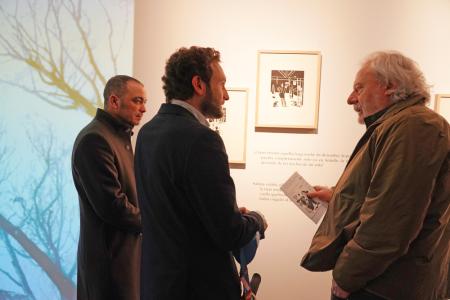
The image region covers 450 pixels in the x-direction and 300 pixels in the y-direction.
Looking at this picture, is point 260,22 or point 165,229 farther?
point 260,22

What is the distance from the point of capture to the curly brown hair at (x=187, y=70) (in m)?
1.45

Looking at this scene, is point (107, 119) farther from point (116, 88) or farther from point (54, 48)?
point (54, 48)

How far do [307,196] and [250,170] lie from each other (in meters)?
0.92

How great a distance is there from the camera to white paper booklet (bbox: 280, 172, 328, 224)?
1867mm

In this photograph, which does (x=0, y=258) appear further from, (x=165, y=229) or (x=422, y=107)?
(x=422, y=107)

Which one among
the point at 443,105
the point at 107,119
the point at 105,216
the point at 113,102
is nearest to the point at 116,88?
the point at 113,102

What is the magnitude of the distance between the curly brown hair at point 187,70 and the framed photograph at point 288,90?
1287 millimetres

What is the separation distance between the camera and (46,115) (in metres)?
2.65

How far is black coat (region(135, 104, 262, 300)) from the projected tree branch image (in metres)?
1.46

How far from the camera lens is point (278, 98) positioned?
8.93 ft

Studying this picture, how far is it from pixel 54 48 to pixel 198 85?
1.64 meters

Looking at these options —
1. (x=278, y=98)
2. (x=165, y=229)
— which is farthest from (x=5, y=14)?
(x=165, y=229)

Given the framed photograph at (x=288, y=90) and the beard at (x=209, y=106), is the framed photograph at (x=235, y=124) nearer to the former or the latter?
the framed photograph at (x=288, y=90)

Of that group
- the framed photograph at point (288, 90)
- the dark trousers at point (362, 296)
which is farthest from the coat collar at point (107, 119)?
the dark trousers at point (362, 296)
